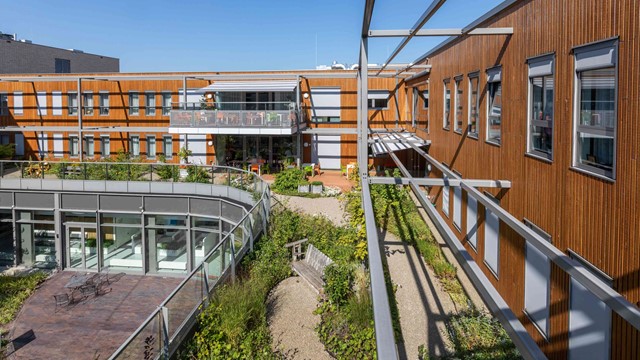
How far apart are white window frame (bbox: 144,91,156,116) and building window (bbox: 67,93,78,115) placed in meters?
4.62

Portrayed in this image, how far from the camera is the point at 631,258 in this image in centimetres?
464

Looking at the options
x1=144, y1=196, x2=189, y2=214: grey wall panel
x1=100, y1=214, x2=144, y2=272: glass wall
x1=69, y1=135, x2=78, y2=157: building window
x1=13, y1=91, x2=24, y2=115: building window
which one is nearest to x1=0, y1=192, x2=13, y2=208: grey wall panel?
x1=100, y1=214, x2=144, y2=272: glass wall

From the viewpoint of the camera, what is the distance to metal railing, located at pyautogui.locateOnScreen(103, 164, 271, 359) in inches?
265

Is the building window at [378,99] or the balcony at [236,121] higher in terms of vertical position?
the building window at [378,99]

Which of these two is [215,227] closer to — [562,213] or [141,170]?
[141,170]

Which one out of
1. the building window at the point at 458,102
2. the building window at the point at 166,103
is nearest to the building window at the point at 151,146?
the building window at the point at 166,103

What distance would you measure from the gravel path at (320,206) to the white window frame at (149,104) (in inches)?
528

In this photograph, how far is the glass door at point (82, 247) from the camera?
20548 mm

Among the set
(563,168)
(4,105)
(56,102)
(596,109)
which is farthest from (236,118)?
(596,109)

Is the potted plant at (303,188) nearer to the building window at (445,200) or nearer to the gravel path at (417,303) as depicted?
the building window at (445,200)

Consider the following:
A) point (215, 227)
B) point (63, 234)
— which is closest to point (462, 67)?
point (215, 227)

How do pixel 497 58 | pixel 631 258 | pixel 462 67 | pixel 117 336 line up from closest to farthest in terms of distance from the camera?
1. pixel 631 258
2. pixel 497 58
3. pixel 462 67
4. pixel 117 336

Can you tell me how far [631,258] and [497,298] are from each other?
1.88 meters

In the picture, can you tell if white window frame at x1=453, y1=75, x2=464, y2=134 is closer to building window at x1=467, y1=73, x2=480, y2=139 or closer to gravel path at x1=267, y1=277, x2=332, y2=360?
building window at x1=467, y1=73, x2=480, y2=139
